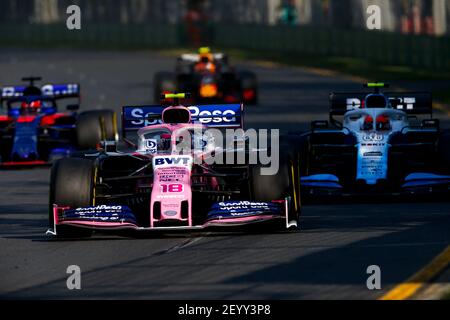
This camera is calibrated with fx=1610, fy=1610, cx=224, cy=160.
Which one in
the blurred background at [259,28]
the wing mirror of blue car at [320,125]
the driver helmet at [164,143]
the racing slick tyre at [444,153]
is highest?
the blurred background at [259,28]

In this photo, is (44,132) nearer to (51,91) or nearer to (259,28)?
(51,91)

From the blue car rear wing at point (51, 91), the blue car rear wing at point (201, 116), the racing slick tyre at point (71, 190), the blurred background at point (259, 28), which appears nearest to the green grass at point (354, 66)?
the blurred background at point (259, 28)

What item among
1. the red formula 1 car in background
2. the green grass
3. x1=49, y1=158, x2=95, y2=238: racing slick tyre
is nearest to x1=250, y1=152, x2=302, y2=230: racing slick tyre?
x1=49, y1=158, x2=95, y2=238: racing slick tyre

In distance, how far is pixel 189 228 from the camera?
51.3 feet

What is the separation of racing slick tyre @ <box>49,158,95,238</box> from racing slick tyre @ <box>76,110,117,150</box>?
8132 mm

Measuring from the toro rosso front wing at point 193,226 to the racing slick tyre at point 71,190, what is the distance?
0.10 m

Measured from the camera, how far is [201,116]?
18.8 meters

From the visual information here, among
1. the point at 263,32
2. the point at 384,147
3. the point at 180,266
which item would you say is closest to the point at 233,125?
the point at 384,147

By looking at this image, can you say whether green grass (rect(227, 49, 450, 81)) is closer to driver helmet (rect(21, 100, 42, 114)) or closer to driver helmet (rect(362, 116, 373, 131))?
driver helmet (rect(21, 100, 42, 114))

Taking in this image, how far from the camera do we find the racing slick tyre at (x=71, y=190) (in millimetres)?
15906

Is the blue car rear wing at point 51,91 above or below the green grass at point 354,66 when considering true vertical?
above

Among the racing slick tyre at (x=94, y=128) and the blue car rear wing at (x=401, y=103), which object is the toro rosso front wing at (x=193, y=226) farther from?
the racing slick tyre at (x=94, y=128)

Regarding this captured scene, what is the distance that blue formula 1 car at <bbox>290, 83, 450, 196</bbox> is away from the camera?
18797 millimetres

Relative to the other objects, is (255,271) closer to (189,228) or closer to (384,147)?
(189,228)
